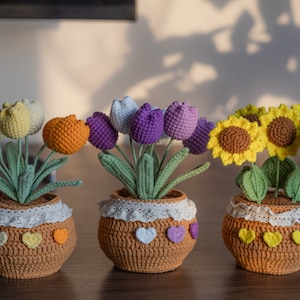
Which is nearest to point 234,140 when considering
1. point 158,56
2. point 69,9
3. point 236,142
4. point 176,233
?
point 236,142

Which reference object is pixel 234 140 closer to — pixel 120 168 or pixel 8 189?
pixel 120 168

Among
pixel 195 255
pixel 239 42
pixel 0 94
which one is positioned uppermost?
pixel 239 42

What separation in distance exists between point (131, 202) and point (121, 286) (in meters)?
0.08

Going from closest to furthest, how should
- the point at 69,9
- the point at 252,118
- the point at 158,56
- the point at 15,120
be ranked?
1. the point at 15,120
2. the point at 252,118
3. the point at 69,9
4. the point at 158,56

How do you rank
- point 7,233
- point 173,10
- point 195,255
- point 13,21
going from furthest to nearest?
point 173,10 < point 13,21 < point 195,255 < point 7,233

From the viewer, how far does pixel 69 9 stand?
179 cm

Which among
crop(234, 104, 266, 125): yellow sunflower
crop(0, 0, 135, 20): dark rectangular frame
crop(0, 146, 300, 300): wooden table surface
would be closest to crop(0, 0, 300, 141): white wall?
crop(0, 0, 135, 20): dark rectangular frame

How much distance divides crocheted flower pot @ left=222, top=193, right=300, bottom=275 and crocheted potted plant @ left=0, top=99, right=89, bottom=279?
0.17 meters

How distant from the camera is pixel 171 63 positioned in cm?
200

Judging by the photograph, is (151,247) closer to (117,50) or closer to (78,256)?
(78,256)

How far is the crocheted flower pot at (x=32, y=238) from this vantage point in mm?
632

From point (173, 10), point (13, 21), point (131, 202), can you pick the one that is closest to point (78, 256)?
point (131, 202)

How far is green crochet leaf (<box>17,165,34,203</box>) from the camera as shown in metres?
0.64

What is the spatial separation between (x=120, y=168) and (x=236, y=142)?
0.38 feet
